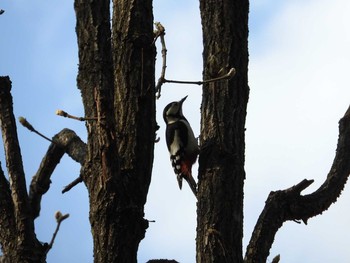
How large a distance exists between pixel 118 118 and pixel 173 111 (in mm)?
4389

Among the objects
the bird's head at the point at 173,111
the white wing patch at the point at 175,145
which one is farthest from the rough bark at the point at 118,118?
the bird's head at the point at 173,111

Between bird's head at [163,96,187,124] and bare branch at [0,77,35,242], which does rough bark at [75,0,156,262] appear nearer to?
bare branch at [0,77,35,242]

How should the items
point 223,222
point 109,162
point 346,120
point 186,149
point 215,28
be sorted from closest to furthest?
point 109,162 < point 223,222 < point 215,28 < point 346,120 < point 186,149

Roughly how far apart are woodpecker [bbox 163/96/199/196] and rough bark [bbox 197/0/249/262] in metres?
2.53

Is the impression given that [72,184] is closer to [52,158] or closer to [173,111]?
[52,158]

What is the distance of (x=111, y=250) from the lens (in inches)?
111

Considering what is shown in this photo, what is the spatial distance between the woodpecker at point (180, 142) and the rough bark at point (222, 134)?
253cm

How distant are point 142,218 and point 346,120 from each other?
2.08 metres

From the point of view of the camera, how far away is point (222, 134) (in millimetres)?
3967

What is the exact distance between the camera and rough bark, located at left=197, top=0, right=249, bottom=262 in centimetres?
371

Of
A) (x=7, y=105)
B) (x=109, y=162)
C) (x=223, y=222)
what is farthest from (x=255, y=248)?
(x=7, y=105)

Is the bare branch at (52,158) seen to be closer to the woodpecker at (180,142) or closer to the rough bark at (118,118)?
the rough bark at (118,118)

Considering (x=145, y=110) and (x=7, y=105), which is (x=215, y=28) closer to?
(x=145, y=110)

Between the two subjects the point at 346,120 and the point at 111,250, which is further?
the point at 346,120
